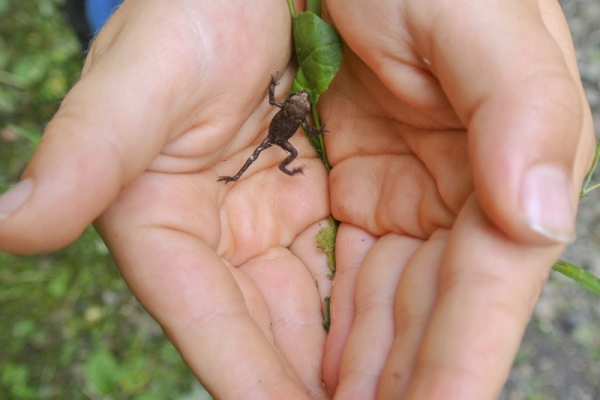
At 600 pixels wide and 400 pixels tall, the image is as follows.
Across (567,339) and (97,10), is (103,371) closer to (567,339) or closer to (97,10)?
(97,10)

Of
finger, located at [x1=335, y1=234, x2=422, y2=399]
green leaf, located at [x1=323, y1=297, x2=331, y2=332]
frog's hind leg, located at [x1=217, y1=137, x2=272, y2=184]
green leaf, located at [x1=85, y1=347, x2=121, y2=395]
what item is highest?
frog's hind leg, located at [x1=217, y1=137, x2=272, y2=184]

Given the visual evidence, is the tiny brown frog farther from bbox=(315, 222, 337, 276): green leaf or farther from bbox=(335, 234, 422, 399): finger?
bbox=(335, 234, 422, 399): finger

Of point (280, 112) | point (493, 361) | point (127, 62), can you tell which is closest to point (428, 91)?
point (280, 112)


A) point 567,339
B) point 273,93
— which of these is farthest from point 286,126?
point 567,339

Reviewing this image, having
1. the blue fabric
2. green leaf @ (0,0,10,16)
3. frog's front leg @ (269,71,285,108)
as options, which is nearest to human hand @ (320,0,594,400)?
frog's front leg @ (269,71,285,108)

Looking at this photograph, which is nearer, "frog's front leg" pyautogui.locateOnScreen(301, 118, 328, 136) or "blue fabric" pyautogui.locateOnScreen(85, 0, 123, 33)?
"frog's front leg" pyautogui.locateOnScreen(301, 118, 328, 136)

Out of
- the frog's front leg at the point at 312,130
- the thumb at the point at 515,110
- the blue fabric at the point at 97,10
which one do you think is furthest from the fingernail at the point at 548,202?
the blue fabric at the point at 97,10

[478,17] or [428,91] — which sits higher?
[478,17]

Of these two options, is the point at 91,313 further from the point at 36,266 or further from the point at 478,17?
the point at 478,17
